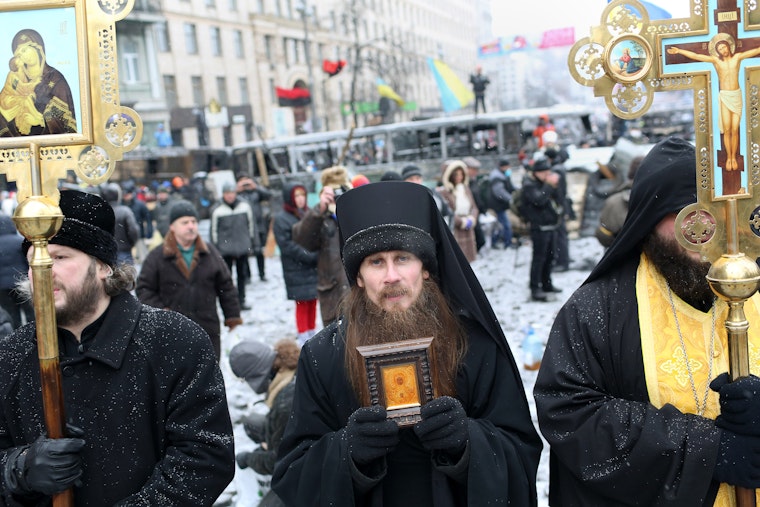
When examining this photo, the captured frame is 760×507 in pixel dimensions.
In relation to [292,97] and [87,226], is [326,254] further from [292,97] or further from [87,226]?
[292,97]

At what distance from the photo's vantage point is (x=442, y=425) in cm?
215

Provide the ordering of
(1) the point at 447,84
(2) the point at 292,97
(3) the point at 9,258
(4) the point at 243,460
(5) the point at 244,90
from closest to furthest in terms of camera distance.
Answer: (4) the point at 243,460, (3) the point at 9,258, (1) the point at 447,84, (2) the point at 292,97, (5) the point at 244,90

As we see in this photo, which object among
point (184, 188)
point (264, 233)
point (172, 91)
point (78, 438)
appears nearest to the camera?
point (78, 438)

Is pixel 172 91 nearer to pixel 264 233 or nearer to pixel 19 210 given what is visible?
pixel 264 233

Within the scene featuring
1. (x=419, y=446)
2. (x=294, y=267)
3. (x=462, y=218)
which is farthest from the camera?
(x=462, y=218)

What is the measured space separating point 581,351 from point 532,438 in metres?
0.34

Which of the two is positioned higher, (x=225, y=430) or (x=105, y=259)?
(x=105, y=259)

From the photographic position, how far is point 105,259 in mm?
2574

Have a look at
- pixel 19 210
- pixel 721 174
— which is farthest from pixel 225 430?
pixel 721 174

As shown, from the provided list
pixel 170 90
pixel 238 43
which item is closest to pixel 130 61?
pixel 170 90

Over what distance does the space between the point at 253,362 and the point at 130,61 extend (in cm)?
3749

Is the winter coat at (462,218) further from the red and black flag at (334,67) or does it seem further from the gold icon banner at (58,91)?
the gold icon banner at (58,91)

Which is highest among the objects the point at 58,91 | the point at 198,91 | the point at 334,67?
the point at 198,91

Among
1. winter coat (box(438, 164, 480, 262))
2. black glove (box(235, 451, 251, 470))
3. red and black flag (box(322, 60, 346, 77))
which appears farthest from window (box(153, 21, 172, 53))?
black glove (box(235, 451, 251, 470))
